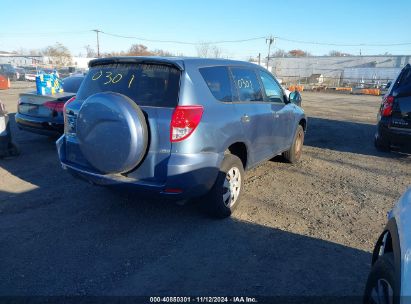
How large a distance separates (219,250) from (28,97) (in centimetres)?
553

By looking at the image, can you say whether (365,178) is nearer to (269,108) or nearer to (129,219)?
(269,108)

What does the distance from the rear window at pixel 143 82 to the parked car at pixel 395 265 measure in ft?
7.08

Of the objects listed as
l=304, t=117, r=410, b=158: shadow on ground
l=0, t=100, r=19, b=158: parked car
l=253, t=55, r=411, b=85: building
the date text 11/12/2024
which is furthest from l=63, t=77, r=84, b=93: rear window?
l=253, t=55, r=411, b=85: building

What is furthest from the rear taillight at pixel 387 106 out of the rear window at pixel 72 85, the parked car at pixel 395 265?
the rear window at pixel 72 85

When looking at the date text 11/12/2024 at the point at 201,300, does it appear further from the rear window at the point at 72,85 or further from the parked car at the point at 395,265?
the rear window at the point at 72,85

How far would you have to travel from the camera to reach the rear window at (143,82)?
139 inches

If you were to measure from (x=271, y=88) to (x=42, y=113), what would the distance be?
14.7ft

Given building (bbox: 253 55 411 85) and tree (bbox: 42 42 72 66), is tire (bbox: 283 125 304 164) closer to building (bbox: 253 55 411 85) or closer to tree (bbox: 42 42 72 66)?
building (bbox: 253 55 411 85)

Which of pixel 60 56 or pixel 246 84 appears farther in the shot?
pixel 60 56

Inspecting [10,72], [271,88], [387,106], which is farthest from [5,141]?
[10,72]

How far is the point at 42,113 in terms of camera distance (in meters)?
6.81

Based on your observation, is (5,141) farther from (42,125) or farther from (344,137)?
(344,137)

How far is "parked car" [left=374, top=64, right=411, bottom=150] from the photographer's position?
21.1 ft

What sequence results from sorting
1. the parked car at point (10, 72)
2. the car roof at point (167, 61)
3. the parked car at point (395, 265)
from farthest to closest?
the parked car at point (10, 72)
the car roof at point (167, 61)
the parked car at point (395, 265)
